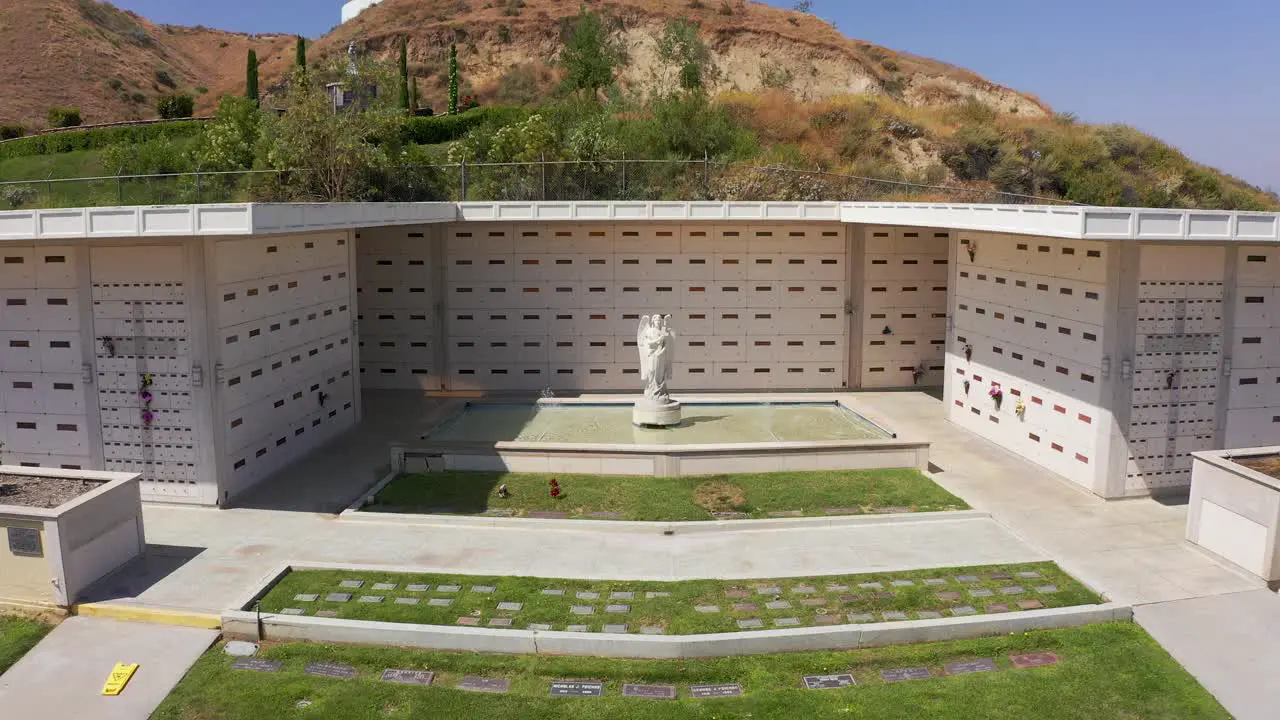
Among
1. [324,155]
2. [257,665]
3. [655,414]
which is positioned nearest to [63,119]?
[324,155]

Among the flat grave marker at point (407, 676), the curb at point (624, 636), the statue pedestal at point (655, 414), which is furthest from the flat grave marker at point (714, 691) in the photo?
the statue pedestal at point (655, 414)

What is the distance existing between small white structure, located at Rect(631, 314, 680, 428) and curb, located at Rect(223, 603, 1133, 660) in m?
8.18

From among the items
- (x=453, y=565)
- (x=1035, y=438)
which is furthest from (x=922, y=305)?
(x=453, y=565)

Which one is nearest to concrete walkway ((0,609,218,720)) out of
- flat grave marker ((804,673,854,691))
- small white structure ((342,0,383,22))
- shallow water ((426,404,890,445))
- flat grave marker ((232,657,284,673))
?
flat grave marker ((232,657,284,673))

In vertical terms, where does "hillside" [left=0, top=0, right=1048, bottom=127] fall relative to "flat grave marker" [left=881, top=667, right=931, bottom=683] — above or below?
above

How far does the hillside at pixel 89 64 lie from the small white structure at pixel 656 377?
63494 millimetres

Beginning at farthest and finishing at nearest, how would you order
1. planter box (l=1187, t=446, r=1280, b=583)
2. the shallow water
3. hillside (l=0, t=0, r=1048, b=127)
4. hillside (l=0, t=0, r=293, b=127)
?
hillside (l=0, t=0, r=293, b=127), hillside (l=0, t=0, r=1048, b=127), the shallow water, planter box (l=1187, t=446, r=1280, b=583)

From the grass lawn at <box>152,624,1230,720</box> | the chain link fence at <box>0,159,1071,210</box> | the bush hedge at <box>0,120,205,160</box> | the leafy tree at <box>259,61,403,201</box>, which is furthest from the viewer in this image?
the bush hedge at <box>0,120,205,160</box>

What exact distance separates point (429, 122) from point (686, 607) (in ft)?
137

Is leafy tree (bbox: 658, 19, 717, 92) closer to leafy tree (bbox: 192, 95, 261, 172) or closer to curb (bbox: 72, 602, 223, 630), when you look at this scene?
leafy tree (bbox: 192, 95, 261, 172)

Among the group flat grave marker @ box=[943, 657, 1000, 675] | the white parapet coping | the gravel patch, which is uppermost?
the white parapet coping

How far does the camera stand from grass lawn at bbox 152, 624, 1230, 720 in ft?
28.8

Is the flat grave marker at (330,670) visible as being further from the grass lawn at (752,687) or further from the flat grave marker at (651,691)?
the flat grave marker at (651,691)

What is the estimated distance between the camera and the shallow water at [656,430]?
56.4 ft
